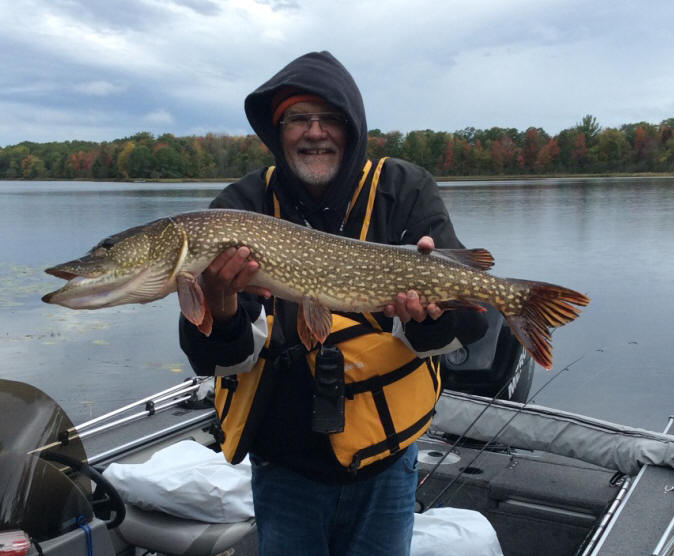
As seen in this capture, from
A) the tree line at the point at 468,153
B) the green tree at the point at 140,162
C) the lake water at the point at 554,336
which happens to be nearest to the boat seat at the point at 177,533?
the lake water at the point at 554,336

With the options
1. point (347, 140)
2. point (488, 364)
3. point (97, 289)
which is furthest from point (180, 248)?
point (488, 364)

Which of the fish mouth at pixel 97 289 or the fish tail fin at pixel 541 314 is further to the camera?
the fish tail fin at pixel 541 314

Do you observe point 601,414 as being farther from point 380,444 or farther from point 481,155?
point 481,155

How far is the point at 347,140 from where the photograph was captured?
2.04 meters

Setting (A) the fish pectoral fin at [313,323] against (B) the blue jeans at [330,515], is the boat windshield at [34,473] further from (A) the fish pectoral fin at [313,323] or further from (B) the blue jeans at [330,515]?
(A) the fish pectoral fin at [313,323]

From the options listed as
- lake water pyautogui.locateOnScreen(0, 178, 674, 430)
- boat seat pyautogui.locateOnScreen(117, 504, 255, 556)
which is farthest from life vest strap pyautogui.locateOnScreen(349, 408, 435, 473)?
lake water pyautogui.locateOnScreen(0, 178, 674, 430)

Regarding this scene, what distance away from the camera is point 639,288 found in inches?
432

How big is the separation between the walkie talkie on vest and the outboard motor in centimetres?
196

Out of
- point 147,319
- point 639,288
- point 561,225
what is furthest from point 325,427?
point 561,225

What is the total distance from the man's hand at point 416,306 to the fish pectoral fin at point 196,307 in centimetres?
54

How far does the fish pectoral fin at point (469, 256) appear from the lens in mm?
1977

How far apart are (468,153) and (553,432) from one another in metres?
49.1

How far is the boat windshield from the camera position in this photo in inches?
66.2

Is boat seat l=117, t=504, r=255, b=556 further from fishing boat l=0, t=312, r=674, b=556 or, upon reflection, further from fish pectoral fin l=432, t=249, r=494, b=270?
fish pectoral fin l=432, t=249, r=494, b=270
